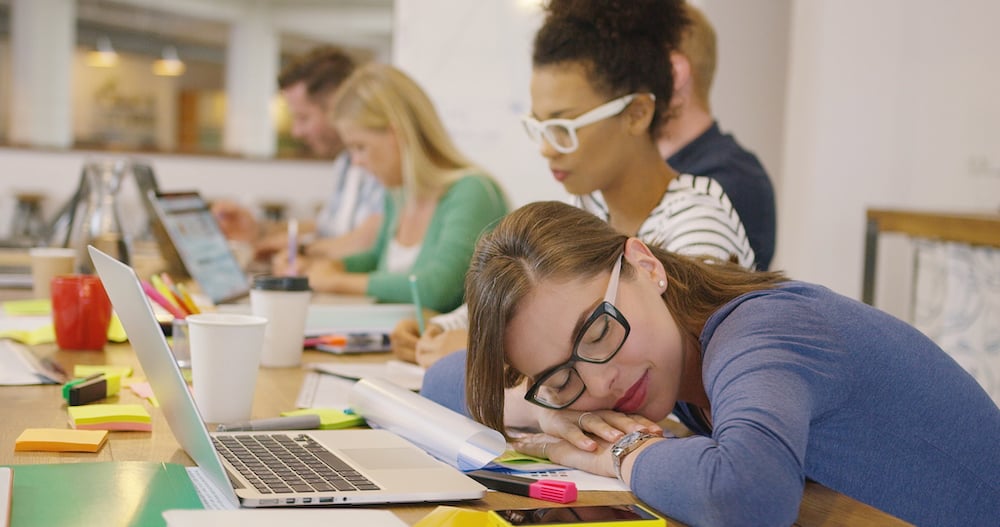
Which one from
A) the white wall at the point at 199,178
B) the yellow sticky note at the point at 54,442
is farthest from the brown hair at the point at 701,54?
the white wall at the point at 199,178

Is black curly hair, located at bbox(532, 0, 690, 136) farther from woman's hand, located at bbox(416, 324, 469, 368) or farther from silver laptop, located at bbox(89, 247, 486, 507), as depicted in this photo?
silver laptop, located at bbox(89, 247, 486, 507)

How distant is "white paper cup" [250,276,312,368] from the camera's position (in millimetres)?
1784

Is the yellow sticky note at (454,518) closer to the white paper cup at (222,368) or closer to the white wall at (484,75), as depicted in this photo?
the white paper cup at (222,368)

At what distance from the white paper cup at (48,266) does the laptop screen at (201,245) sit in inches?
11.4

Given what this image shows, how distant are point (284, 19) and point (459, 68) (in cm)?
630

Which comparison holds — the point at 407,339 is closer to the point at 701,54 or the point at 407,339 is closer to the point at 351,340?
the point at 351,340

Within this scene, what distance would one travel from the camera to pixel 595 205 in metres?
2.11

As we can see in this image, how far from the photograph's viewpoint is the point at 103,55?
32.9ft

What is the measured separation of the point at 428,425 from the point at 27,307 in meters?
1.38

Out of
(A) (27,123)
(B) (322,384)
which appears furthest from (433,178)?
(A) (27,123)

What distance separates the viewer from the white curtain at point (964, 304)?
3127mm

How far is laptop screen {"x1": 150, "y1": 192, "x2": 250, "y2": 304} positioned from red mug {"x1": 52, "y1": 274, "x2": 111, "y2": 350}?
0.62 meters

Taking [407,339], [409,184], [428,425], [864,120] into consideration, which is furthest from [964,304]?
[428,425]

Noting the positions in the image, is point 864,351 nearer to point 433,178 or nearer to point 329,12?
point 433,178
